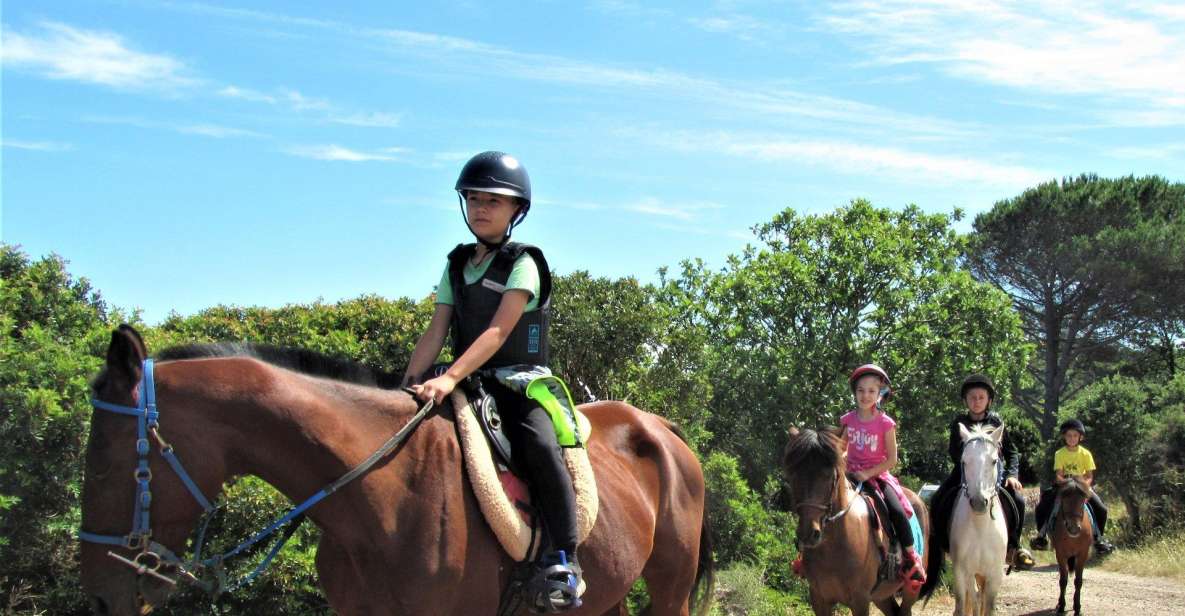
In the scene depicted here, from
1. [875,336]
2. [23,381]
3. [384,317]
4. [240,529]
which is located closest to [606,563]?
[240,529]

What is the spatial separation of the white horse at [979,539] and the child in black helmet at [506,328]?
551 centimetres

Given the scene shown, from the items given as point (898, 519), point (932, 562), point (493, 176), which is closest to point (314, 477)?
point (493, 176)

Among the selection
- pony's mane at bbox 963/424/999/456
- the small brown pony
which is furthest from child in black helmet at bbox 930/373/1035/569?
the small brown pony

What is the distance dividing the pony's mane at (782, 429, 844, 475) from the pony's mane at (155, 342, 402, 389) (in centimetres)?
382

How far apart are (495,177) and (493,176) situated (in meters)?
0.01

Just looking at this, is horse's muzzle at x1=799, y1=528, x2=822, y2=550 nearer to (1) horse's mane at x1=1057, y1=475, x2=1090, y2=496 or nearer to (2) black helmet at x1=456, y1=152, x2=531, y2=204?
(2) black helmet at x1=456, y1=152, x2=531, y2=204

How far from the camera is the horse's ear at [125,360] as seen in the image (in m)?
3.28

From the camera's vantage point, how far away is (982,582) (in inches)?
351

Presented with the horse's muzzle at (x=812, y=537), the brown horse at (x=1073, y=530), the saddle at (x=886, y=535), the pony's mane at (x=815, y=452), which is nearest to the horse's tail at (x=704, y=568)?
the horse's muzzle at (x=812, y=537)

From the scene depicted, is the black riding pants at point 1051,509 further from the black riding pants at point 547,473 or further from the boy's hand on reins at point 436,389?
the boy's hand on reins at point 436,389

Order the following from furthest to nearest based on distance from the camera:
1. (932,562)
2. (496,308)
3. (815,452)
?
(932,562) < (815,452) < (496,308)

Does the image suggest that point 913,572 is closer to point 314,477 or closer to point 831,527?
point 831,527

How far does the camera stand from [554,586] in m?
3.98

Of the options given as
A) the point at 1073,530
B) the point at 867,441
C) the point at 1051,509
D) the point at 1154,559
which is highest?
the point at 867,441
